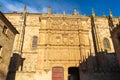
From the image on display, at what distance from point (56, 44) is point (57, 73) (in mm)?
3923

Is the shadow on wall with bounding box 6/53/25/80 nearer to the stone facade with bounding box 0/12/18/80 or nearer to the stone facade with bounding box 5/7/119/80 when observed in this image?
the stone facade with bounding box 5/7/119/80

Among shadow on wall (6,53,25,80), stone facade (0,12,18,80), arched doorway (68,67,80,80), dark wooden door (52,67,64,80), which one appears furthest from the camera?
shadow on wall (6,53,25,80)

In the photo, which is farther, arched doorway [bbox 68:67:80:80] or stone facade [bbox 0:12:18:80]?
arched doorway [bbox 68:67:80:80]

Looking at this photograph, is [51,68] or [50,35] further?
[50,35]

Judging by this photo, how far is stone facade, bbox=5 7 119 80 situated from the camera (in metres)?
17.4

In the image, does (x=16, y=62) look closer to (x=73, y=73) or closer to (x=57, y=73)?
(x=57, y=73)

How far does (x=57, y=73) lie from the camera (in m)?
17.2

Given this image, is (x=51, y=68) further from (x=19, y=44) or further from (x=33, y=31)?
(x=33, y=31)

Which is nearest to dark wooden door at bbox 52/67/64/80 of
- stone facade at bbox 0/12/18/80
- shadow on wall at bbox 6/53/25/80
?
stone facade at bbox 0/12/18/80

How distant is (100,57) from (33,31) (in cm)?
1246

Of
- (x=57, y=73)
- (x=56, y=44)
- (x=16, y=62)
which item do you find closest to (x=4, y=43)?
(x=16, y=62)

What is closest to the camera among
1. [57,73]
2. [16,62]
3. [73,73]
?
[57,73]

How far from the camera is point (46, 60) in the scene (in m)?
17.9

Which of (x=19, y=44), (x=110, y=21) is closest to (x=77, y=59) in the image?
(x=19, y=44)
